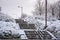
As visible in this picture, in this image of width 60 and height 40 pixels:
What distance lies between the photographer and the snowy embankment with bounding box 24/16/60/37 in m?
3.88

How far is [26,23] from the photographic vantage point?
4469 millimetres

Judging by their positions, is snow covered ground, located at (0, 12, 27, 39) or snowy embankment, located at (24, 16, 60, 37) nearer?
snow covered ground, located at (0, 12, 27, 39)

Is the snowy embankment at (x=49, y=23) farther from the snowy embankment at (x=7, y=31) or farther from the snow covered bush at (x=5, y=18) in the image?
the snowy embankment at (x=7, y=31)

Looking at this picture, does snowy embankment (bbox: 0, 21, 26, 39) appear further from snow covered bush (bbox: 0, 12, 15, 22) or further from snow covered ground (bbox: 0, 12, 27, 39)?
snow covered bush (bbox: 0, 12, 15, 22)

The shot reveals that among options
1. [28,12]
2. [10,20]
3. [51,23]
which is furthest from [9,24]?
[51,23]

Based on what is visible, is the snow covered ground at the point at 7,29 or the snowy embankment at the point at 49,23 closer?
the snow covered ground at the point at 7,29

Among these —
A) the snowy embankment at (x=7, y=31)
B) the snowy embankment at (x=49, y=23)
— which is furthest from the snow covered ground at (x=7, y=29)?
the snowy embankment at (x=49, y=23)

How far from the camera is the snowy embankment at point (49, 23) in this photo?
388 centimetres

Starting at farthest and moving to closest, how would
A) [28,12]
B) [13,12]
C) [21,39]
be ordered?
1. [28,12]
2. [13,12]
3. [21,39]

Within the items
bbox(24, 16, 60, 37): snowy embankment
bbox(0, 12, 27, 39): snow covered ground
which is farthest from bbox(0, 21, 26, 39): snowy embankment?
bbox(24, 16, 60, 37): snowy embankment

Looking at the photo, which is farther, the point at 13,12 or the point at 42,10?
the point at 42,10

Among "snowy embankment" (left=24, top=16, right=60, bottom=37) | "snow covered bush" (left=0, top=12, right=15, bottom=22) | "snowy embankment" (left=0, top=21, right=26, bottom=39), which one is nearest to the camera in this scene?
"snowy embankment" (left=0, top=21, right=26, bottom=39)

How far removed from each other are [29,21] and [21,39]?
4.46 feet

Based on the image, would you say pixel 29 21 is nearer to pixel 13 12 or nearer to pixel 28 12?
pixel 28 12
